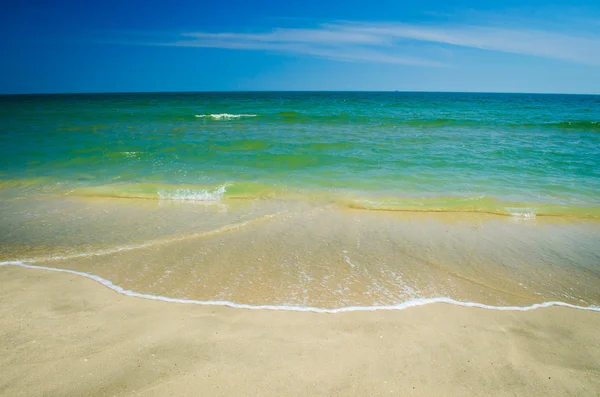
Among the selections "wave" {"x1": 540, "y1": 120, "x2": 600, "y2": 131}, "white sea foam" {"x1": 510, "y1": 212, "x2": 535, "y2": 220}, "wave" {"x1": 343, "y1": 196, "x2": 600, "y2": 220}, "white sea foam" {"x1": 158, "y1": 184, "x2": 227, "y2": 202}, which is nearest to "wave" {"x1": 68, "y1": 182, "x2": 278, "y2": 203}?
"white sea foam" {"x1": 158, "y1": 184, "x2": 227, "y2": 202}

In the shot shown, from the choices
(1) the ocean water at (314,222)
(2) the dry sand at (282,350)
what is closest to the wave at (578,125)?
(1) the ocean water at (314,222)

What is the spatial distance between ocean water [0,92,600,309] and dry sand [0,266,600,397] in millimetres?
427

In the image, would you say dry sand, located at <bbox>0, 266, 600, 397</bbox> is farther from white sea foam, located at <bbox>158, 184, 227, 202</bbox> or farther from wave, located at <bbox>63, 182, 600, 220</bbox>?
white sea foam, located at <bbox>158, 184, 227, 202</bbox>

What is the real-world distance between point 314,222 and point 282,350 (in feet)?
12.2

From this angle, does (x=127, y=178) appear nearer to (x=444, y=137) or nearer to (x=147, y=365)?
(x=147, y=365)

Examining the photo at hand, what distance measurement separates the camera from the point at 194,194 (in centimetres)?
867

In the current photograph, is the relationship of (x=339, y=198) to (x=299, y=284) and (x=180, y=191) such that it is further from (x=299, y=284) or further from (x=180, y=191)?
(x=299, y=284)

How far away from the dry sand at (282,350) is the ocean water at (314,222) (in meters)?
0.43

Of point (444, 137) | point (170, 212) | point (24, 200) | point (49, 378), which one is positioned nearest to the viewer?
point (49, 378)

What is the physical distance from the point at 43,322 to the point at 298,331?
2.49m

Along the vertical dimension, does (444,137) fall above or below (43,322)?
above

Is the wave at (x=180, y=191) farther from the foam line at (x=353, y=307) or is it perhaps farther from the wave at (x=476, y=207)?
the foam line at (x=353, y=307)

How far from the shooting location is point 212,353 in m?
3.09

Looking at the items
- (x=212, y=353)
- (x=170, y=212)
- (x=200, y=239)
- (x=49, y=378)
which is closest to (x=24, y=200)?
(x=170, y=212)
